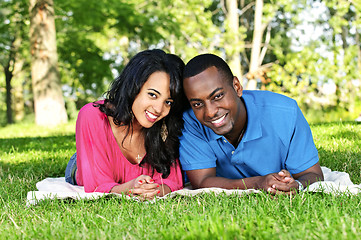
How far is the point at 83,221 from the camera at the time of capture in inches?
109

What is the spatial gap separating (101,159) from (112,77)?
14400mm

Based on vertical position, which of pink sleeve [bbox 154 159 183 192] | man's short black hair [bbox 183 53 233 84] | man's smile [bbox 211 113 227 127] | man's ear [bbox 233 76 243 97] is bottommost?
pink sleeve [bbox 154 159 183 192]

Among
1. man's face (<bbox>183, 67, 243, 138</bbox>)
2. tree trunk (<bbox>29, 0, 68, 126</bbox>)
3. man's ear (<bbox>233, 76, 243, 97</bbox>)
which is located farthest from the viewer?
tree trunk (<bbox>29, 0, 68, 126</bbox>)

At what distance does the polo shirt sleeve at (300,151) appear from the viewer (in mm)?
3676

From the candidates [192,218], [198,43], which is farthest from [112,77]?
[192,218]

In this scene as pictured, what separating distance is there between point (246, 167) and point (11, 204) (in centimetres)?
210

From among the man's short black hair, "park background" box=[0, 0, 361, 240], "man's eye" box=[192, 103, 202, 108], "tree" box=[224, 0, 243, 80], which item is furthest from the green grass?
"tree" box=[224, 0, 243, 80]

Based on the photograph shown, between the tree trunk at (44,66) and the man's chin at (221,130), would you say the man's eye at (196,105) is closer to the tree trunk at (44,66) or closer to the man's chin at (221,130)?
the man's chin at (221,130)

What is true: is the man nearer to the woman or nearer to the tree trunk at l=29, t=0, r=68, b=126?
the woman

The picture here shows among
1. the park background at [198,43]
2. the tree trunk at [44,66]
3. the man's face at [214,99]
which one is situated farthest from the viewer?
the park background at [198,43]

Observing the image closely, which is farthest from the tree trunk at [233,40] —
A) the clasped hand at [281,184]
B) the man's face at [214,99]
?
the clasped hand at [281,184]

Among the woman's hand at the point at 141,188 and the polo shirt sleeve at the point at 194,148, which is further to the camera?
the polo shirt sleeve at the point at 194,148

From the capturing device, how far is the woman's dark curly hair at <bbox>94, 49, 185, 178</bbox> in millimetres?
3842

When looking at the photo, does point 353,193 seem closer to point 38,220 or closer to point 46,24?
point 38,220
